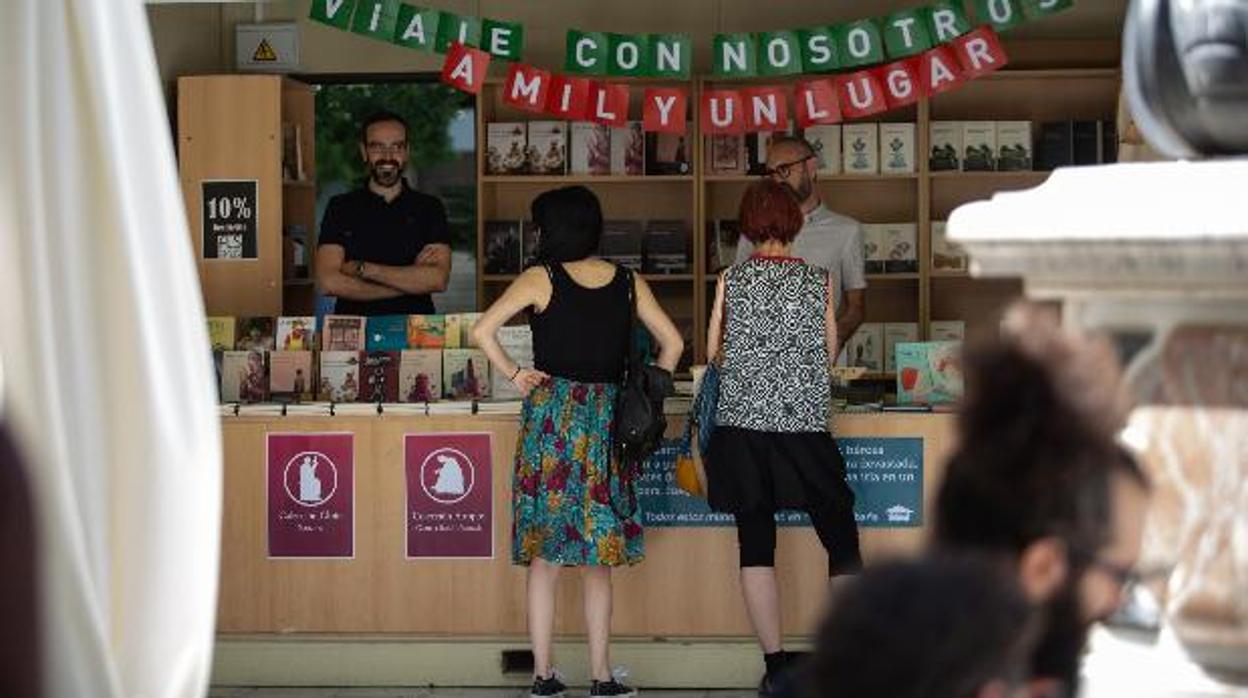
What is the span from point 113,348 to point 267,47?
22.3 ft

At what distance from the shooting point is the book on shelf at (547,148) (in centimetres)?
1063

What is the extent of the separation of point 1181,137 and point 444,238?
19.7 feet

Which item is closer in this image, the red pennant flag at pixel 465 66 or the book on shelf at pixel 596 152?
the red pennant flag at pixel 465 66

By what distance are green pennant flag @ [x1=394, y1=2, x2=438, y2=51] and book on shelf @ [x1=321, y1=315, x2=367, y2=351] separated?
0.97 meters

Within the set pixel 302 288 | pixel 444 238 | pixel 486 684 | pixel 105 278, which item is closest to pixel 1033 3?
pixel 444 238

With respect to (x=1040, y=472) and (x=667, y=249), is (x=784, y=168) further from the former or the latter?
(x=1040, y=472)

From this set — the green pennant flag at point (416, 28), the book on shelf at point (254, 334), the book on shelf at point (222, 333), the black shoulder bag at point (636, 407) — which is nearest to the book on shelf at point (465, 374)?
the book on shelf at point (254, 334)

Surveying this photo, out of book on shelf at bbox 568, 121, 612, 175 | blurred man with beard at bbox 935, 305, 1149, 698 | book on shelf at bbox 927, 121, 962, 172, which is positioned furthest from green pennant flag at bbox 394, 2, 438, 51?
blurred man with beard at bbox 935, 305, 1149, 698

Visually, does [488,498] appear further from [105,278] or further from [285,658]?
[105,278]

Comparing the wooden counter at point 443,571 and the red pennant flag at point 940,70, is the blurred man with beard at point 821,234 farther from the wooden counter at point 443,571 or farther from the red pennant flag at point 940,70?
the wooden counter at point 443,571

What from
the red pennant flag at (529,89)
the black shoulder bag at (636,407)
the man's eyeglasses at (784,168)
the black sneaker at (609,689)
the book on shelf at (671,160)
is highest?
the red pennant flag at (529,89)

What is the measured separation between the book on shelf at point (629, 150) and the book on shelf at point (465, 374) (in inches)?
117

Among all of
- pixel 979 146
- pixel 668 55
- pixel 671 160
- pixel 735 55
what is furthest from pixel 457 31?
pixel 979 146

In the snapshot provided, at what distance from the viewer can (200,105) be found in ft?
32.1
